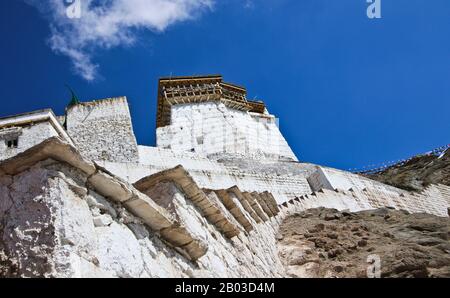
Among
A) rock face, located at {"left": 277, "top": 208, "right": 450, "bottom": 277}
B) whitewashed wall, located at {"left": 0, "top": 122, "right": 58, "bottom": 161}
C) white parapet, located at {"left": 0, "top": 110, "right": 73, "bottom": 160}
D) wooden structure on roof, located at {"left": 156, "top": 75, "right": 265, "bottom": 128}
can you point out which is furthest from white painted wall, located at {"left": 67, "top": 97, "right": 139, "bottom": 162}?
wooden structure on roof, located at {"left": 156, "top": 75, "right": 265, "bottom": 128}

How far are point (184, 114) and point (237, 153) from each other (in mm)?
5938

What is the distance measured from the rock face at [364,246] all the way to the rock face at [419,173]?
53.7 feet


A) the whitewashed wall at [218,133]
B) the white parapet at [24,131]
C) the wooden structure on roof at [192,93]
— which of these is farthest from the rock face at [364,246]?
the wooden structure on roof at [192,93]

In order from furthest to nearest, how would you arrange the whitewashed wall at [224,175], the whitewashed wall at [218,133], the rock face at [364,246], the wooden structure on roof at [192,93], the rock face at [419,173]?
the wooden structure on roof at [192,93] → the whitewashed wall at [218,133] → the rock face at [419,173] → the whitewashed wall at [224,175] → the rock face at [364,246]

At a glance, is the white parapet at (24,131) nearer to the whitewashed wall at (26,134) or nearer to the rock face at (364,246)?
the whitewashed wall at (26,134)

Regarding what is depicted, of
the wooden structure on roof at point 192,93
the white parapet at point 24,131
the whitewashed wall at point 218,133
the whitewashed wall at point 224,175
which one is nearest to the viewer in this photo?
the white parapet at point 24,131

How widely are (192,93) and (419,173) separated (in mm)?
17990

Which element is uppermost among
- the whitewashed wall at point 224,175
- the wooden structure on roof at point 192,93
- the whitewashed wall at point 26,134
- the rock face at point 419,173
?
the wooden structure on roof at point 192,93

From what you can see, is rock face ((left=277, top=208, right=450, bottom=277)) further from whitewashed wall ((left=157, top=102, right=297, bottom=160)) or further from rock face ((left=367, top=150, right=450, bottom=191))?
whitewashed wall ((left=157, top=102, right=297, bottom=160))

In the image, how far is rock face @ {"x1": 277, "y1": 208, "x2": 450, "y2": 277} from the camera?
710cm

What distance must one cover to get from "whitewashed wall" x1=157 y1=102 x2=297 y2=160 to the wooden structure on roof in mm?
537

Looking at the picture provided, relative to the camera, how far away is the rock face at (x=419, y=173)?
27766 millimetres

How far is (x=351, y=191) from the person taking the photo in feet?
72.6
